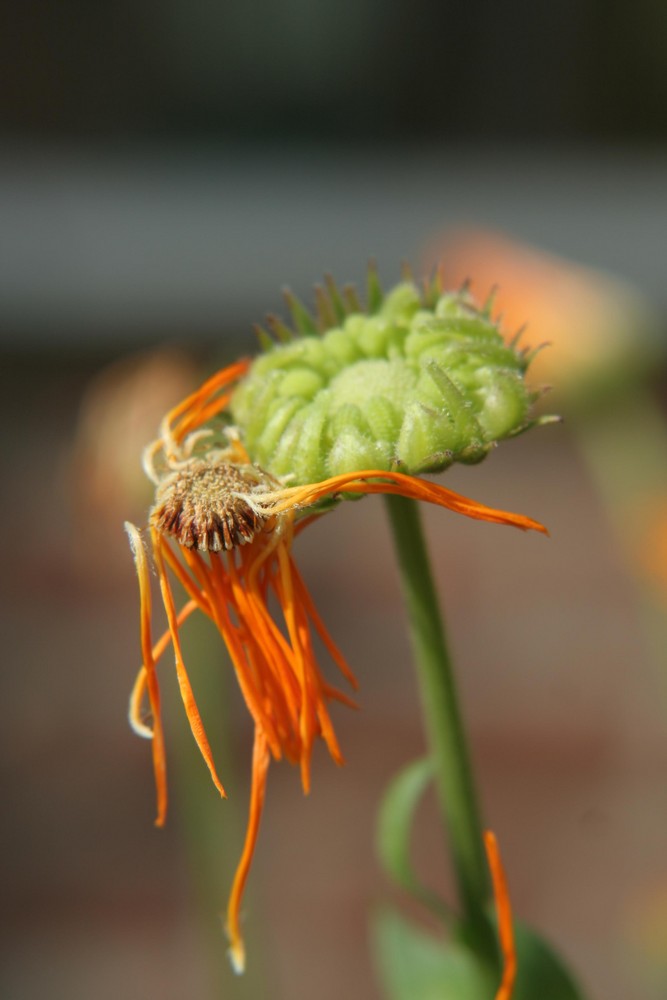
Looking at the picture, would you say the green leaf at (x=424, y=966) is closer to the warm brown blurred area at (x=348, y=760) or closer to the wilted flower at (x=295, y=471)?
the wilted flower at (x=295, y=471)

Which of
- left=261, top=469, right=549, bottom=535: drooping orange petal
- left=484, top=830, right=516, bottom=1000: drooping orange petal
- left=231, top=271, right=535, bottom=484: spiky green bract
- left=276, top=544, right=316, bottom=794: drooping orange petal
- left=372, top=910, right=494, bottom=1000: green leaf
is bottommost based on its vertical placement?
left=372, top=910, right=494, bottom=1000: green leaf

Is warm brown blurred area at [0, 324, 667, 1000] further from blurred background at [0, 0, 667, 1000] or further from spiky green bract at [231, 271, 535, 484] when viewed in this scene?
spiky green bract at [231, 271, 535, 484]

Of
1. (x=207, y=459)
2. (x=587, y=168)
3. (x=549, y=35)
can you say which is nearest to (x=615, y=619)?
(x=587, y=168)

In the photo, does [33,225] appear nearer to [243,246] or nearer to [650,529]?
[243,246]

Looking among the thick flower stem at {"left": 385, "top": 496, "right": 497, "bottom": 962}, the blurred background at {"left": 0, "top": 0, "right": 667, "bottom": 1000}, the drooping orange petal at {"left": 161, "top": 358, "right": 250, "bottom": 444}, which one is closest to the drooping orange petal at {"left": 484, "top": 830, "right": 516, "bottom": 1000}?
the thick flower stem at {"left": 385, "top": 496, "right": 497, "bottom": 962}

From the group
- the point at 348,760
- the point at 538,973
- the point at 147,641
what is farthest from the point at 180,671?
the point at 348,760

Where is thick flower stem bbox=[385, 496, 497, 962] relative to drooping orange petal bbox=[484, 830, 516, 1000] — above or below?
above

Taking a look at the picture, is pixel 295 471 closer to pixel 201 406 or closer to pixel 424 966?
pixel 201 406
